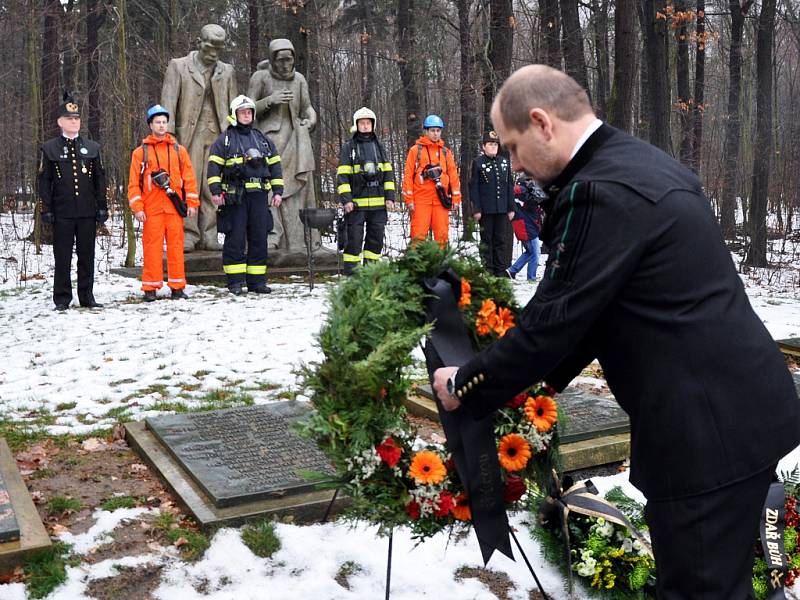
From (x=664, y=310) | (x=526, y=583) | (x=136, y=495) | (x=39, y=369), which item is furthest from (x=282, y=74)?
(x=664, y=310)

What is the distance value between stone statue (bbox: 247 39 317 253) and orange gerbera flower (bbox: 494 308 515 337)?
412 inches

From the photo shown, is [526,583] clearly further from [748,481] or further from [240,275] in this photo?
[240,275]

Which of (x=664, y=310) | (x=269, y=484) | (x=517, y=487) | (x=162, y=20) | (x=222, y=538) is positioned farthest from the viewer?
(x=162, y=20)

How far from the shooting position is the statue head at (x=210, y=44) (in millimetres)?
13164

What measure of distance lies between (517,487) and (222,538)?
1.52m

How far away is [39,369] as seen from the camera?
7.49 metres

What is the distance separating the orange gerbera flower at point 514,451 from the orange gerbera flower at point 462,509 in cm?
22

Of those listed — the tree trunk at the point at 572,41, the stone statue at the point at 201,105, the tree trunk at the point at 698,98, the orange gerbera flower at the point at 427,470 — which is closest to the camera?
the orange gerbera flower at the point at 427,470

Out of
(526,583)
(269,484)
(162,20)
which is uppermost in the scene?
(162,20)

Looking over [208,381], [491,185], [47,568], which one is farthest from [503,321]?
[491,185]

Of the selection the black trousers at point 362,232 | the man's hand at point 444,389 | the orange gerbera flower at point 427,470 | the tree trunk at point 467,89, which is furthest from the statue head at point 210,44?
the man's hand at point 444,389

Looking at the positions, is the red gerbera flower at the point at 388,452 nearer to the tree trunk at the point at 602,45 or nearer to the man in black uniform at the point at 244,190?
the man in black uniform at the point at 244,190

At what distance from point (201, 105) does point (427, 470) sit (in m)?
11.1

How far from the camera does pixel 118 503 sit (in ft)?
15.0
